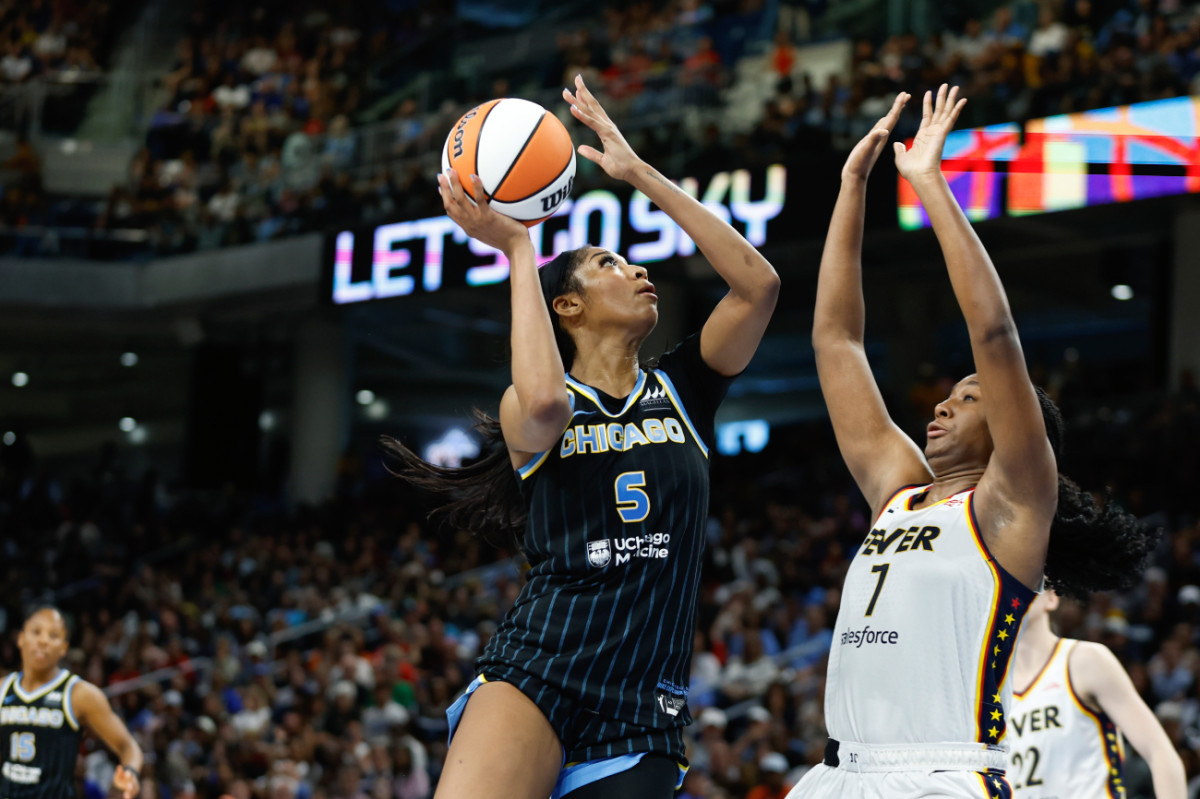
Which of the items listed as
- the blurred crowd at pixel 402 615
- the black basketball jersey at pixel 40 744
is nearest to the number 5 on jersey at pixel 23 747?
the black basketball jersey at pixel 40 744

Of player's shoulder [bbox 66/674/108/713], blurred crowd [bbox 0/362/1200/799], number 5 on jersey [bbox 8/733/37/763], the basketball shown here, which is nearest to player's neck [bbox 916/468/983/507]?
the basketball

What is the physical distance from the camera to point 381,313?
73.9ft

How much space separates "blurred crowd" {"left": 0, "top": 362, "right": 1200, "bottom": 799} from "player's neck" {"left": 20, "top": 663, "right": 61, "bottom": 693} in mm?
4270

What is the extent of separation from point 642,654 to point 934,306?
754 inches

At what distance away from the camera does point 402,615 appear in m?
16.4

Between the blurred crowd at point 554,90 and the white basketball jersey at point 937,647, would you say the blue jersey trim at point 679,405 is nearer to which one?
the white basketball jersey at point 937,647

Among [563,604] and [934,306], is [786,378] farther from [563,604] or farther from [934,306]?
[563,604]

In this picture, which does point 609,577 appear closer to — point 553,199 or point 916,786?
point 916,786

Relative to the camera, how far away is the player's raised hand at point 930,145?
3.54 meters

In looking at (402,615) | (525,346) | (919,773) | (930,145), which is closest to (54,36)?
(402,615)

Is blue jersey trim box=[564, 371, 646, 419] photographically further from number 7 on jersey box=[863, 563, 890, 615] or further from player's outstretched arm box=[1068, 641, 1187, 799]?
player's outstretched arm box=[1068, 641, 1187, 799]

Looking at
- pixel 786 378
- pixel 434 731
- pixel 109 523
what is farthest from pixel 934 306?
pixel 109 523

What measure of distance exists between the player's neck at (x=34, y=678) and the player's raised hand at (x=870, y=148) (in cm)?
588

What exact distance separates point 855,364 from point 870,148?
2.03ft
